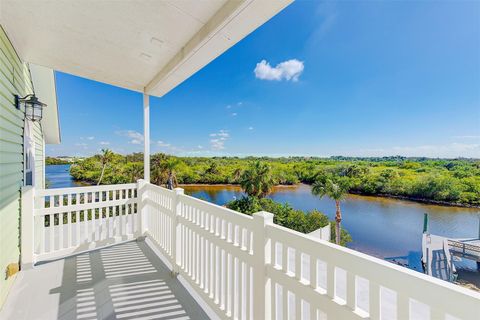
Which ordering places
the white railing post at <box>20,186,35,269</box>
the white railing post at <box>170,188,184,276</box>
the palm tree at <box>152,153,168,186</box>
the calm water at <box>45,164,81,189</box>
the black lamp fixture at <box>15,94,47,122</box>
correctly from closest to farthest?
the white railing post at <box>170,188,184,276</box>
the white railing post at <box>20,186,35,269</box>
the black lamp fixture at <box>15,94,47,122</box>
the calm water at <box>45,164,81,189</box>
the palm tree at <box>152,153,168,186</box>

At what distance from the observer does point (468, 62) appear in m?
19.0

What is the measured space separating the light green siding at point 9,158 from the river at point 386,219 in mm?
13062

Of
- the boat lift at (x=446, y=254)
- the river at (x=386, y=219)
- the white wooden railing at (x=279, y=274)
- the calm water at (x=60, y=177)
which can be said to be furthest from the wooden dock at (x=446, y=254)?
the calm water at (x=60, y=177)

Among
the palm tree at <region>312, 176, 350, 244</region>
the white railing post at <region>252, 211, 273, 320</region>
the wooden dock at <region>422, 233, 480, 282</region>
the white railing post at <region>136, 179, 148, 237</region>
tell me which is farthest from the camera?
the palm tree at <region>312, 176, 350, 244</region>

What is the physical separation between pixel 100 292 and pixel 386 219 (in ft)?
75.8

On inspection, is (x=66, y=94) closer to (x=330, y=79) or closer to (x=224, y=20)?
(x=224, y=20)

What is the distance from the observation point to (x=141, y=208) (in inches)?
140

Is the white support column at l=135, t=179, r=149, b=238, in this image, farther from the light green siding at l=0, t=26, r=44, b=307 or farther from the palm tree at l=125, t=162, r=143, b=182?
the palm tree at l=125, t=162, r=143, b=182

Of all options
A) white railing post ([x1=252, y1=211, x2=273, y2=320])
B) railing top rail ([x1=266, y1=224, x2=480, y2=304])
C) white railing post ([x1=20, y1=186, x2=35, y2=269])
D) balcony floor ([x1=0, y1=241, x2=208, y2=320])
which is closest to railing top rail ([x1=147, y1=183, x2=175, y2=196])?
balcony floor ([x1=0, y1=241, x2=208, y2=320])

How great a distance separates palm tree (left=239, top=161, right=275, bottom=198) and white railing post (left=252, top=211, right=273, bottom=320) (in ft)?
59.7

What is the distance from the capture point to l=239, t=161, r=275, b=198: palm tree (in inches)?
770

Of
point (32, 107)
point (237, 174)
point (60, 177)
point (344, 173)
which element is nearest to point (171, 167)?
point (237, 174)

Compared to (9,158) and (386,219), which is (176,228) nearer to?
(9,158)

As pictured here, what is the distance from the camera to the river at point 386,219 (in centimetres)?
1610
